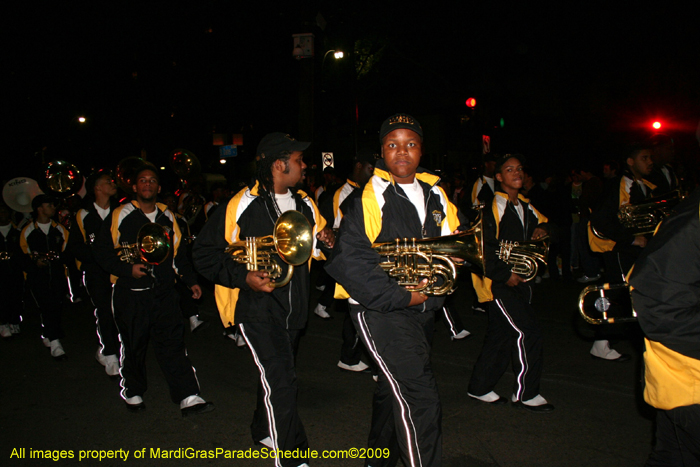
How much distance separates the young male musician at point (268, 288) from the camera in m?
3.35

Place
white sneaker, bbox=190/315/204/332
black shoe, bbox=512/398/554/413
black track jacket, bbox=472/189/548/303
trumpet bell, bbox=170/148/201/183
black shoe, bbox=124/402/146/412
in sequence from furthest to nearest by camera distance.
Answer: trumpet bell, bbox=170/148/201/183 → white sneaker, bbox=190/315/204/332 → black shoe, bbox=124/402/146/412 → black shoe, bbox=512/398/554/413 → black track jacket, bbox=472/189/548/303

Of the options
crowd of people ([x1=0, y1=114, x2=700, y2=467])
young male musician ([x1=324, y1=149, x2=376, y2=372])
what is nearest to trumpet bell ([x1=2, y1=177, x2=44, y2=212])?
crowd of people ([x1=0, y1=114, x2=700, y2=467])

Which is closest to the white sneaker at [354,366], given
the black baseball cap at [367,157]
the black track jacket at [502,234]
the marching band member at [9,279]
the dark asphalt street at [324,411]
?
the dark asphalt street at [324,411]

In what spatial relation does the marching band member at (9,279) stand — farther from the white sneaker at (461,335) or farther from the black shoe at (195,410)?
the white sneaker at (461,335)

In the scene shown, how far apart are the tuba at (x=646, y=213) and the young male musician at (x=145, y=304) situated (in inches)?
168

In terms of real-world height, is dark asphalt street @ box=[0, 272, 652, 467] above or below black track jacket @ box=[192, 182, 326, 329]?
below

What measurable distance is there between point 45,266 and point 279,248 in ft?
16.0

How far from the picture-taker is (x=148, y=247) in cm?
454

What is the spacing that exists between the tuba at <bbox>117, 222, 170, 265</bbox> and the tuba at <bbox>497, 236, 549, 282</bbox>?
2.90 metres

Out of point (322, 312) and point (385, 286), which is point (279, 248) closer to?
point (385, 286)

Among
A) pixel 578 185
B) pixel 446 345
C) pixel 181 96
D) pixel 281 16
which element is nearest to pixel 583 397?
→ pixel 446 345

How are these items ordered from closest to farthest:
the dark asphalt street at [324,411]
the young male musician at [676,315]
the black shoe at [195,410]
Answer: the young male musician at [676,315] → the dark asphalt street at [324,411] → the black shoe at [195,410]

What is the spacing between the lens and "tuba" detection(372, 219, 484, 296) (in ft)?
9.86

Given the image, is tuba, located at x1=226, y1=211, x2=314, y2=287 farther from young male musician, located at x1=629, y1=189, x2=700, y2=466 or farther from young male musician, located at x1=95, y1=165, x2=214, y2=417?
young male musician, located at x1=629, y1=189, x2=700, y2=466
